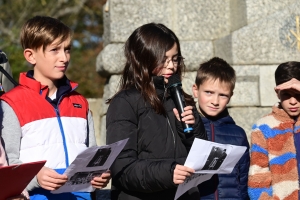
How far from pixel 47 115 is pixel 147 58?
0.67 meters

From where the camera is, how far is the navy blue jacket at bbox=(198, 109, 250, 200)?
16.4 feet

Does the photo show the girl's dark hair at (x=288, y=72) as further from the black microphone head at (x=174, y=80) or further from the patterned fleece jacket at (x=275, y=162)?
the black microphone head at (x=174, y=80)

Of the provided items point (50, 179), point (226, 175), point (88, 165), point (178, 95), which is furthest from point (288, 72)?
point (50, 179)

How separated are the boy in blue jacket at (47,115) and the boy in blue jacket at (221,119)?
3.33 feet

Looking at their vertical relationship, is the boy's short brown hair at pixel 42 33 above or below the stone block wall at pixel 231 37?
above

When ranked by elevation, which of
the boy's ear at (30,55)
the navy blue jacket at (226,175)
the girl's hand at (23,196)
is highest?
the boy's ear at (30,55)

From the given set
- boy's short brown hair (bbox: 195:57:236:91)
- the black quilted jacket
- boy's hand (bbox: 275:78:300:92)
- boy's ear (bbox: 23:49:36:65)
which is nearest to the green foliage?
boy's short brown hair (bbox: 195:57:236:91)

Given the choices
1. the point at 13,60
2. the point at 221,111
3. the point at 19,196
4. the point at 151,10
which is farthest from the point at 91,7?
the point at 19,196

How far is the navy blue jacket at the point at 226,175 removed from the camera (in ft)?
16.4

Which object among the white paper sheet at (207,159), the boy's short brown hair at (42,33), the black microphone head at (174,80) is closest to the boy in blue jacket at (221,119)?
the white paper sheet at (207,159)

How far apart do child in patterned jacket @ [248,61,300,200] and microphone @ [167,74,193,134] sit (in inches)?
45.3

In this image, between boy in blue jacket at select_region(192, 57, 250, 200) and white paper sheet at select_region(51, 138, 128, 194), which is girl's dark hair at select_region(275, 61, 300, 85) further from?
white paper sheet at select_region(51, 138, 128, 194)

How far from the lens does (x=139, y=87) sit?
4434mm

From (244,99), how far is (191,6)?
1.07 meters
